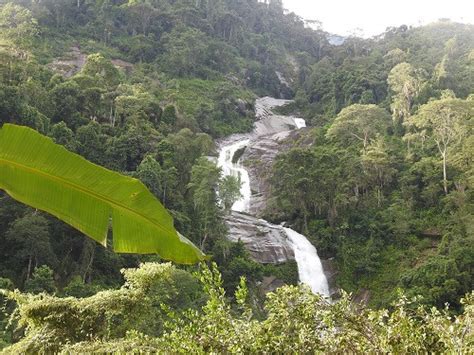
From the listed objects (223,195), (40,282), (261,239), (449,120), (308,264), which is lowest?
(308,264)

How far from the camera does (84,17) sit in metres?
46.0

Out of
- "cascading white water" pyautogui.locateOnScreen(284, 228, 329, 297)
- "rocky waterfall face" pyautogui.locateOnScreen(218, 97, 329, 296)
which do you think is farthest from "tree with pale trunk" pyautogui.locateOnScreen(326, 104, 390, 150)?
"cascading white water" pyautogui.locateOnScreen(284, 228, 329, 297)

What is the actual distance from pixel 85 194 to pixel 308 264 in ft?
70.3

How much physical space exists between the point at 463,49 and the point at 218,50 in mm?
24202

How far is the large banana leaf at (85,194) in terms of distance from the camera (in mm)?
1338

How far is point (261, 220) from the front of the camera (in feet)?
82.1

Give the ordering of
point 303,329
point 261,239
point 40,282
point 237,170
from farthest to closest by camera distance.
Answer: point 237,170 → point 261,239 → point 40,282 → point 303,329

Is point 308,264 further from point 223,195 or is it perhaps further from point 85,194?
point 85,194

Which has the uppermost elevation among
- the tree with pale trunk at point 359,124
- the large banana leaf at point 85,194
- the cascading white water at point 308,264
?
the large banana leaf at point 85,194

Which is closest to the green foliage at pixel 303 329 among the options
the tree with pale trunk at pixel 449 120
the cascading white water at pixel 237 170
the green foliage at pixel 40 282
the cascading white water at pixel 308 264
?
the green foliage at pixel 40 282

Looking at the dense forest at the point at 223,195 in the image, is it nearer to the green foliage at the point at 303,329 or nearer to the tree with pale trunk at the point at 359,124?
the green foliage at the point at 303,329

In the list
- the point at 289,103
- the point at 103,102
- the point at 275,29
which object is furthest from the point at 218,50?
the point at 103,102

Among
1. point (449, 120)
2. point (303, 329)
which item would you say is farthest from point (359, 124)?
point (303, 329)

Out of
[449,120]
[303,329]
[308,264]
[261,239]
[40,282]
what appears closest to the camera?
[303,329]
